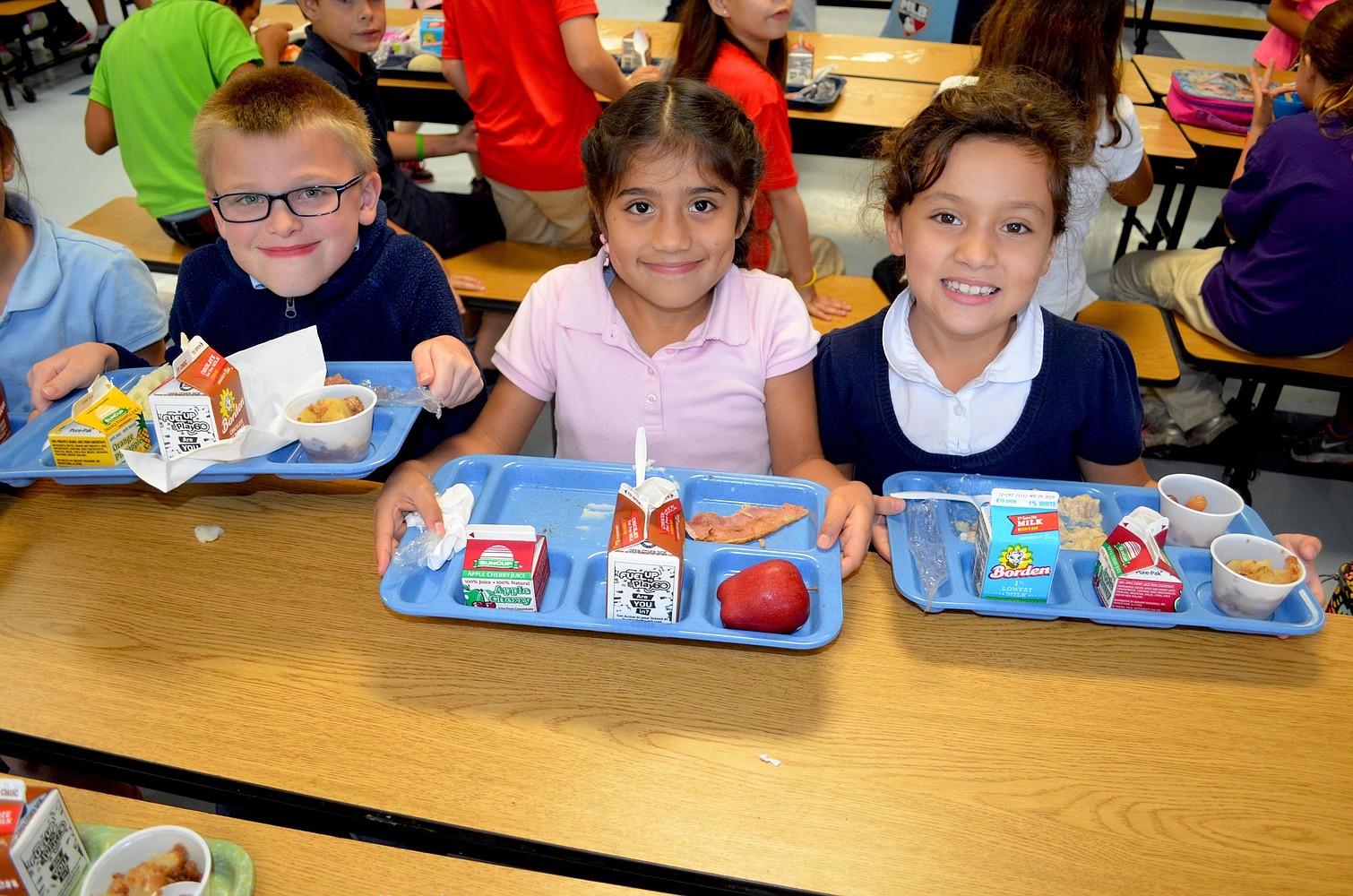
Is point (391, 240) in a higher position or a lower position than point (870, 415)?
higher

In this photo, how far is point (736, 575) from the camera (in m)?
1.21

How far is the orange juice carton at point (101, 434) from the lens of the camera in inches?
53.3

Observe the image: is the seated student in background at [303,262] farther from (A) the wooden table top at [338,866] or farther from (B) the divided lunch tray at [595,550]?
(A) the wooden table top at [338,866]

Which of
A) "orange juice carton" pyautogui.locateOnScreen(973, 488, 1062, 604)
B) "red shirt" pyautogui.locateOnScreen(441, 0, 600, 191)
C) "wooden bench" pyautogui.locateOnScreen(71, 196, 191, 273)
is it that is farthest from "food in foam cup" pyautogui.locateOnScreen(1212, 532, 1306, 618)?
"wooden bench" pyautogui.locateOnScreen(71, 196, 191, 273)

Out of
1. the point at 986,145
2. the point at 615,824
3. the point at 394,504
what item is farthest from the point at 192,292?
the point at 986,145

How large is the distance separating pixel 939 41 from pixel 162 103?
3458mm

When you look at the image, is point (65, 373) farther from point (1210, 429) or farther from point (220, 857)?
point (1210, 429)

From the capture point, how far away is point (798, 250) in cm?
274

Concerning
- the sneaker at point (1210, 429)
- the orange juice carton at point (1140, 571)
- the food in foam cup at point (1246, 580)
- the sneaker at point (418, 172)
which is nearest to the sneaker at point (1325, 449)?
the sneaker at point (1210, 429)

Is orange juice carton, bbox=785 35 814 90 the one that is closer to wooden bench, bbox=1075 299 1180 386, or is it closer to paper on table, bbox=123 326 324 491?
wooden bench, bbox=1075 299 1180 386

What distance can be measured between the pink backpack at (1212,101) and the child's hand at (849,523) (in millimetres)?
2540

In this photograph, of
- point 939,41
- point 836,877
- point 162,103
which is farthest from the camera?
point 939,41

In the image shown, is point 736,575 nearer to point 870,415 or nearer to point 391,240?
point 870,415

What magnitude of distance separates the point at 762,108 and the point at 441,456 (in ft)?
4.83
